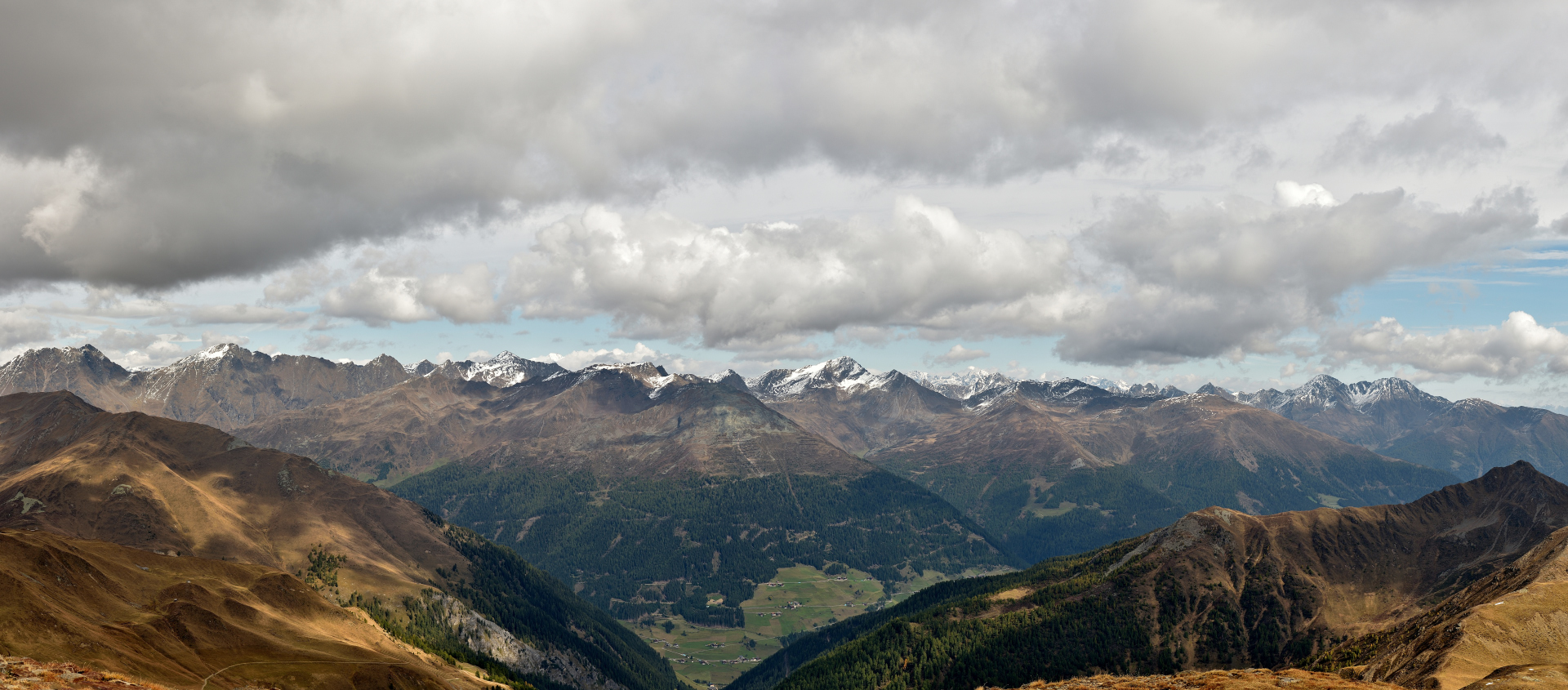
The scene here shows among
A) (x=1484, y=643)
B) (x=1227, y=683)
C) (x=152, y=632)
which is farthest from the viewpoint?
(x=152, y=632)

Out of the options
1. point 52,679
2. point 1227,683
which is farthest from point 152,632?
point 1227,683

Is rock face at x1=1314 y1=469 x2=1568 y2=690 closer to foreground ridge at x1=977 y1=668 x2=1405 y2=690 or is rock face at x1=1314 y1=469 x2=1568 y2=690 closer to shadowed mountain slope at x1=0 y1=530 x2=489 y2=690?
foreground ridge at x1=977 y1=668 x2=1405 y2=690

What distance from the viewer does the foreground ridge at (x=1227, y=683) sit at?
9938 centimetres

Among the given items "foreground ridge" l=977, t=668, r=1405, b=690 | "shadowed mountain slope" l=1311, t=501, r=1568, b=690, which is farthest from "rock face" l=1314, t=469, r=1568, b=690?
"foreground ridge" l=977, t=668, r=1405, b=690

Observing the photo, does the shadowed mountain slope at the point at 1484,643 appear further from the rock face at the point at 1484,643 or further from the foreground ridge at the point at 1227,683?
the foreground ridge at the point at 1227,683

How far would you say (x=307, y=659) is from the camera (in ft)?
595

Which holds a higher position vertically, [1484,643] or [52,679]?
[52,679]

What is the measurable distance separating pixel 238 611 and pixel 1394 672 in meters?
249

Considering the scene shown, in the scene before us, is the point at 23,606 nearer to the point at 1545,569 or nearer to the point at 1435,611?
the point at 1435,611

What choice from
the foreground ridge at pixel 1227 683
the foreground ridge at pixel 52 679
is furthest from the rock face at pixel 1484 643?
the foreground ridge at pixel 52 679

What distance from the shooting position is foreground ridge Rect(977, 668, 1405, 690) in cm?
9938

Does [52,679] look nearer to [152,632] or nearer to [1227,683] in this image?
[152,632]

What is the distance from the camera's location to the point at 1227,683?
102 metres

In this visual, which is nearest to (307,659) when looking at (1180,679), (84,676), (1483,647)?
(84,676)
